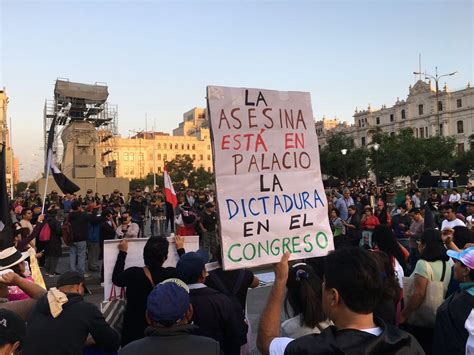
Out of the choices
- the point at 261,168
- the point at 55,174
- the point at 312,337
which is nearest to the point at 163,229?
the point at 55,174

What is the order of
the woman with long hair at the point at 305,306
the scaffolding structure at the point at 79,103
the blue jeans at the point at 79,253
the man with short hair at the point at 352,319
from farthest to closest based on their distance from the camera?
the scaffolding structure at the point at 79,103 → the blue jeans at the point at 79,253 → the woman with long hair at the point at 305,306 → the man with short hair at the point at 352,319

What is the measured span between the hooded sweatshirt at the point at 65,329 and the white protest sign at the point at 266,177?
3.15 ft

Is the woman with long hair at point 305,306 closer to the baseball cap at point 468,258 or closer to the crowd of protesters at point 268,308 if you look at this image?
the crowd of protesters at point 268,308

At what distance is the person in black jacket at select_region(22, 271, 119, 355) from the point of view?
114 inches

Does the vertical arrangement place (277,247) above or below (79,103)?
below

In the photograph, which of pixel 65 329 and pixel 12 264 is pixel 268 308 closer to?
pixel 65 329

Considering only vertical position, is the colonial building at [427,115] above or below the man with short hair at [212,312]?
above

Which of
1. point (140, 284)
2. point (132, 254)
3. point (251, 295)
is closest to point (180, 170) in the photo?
point (251, 295)

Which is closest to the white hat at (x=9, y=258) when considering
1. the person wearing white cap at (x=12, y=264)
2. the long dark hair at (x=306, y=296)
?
the person wearing white cap at (x=12, y=264)

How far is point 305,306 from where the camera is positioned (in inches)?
111

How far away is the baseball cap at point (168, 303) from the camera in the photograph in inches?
97.3

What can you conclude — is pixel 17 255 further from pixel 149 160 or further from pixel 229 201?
pixel 149 160

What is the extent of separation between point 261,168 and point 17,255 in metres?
2.25

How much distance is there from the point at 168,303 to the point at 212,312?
78 cm
